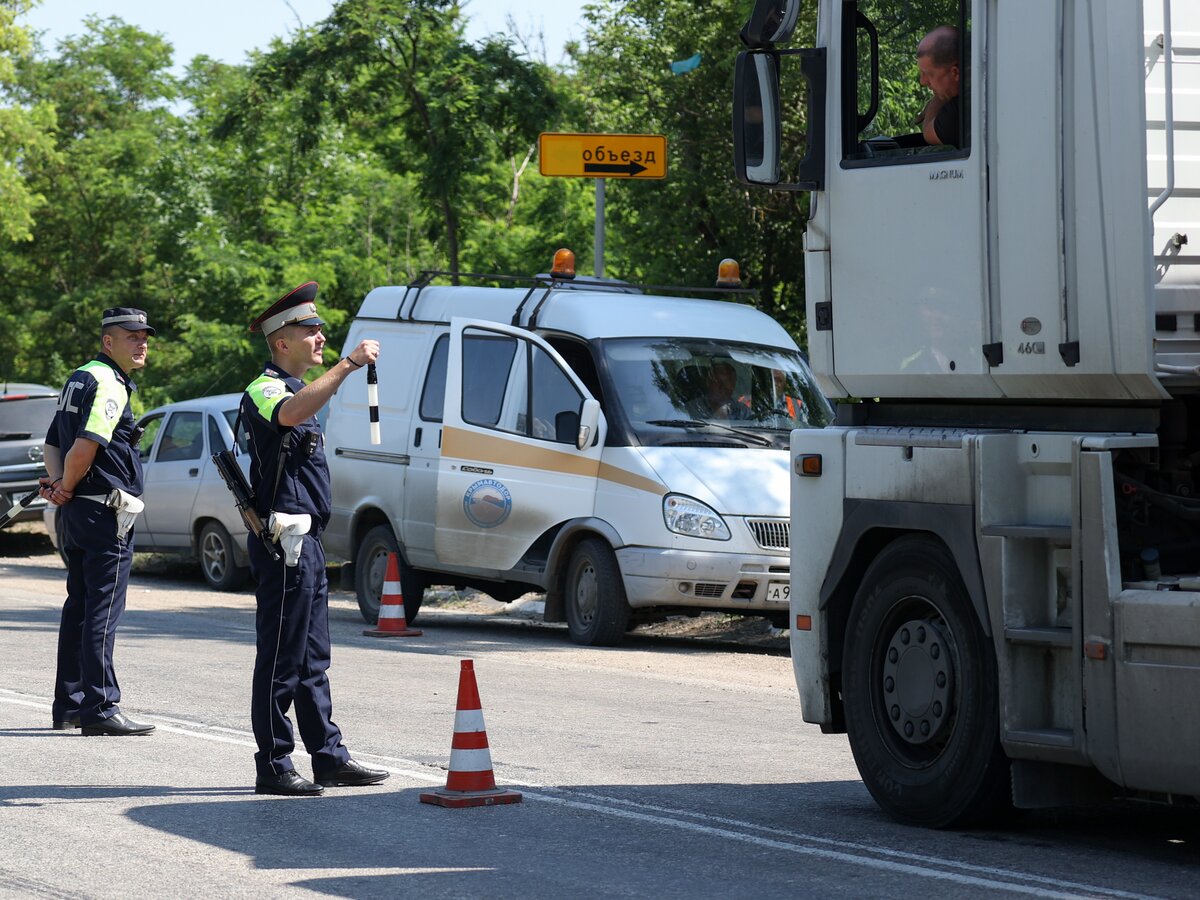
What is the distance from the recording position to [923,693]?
693 centimetres

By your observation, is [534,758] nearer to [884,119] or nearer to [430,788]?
[430,788]

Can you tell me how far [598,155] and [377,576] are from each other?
3.90 metres

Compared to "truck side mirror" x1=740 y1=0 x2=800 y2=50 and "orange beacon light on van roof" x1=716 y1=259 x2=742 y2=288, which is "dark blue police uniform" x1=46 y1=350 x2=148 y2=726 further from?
"orange beacon light on van roof" x1=716 y1=259 x2=742 y2=288

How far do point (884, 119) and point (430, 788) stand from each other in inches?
125

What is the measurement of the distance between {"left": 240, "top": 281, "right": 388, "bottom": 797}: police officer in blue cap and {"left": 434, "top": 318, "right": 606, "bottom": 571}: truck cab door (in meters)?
6.15

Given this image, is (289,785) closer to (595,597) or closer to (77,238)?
(595,597)

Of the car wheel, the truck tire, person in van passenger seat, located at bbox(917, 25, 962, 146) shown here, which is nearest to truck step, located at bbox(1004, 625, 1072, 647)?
person in van passenger seat, located at bbox(917, 25, 962, 146)

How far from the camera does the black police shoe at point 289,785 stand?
301 inches

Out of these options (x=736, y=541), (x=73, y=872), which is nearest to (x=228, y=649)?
(x=736, y=541)

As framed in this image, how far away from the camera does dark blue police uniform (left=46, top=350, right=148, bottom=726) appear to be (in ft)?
30.7

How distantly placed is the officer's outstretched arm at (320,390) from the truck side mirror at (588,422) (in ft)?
21.0

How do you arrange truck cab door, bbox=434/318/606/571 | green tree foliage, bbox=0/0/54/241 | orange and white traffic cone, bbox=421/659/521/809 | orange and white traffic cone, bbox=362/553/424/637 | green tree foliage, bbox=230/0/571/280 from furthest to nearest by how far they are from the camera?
green tree foliage, bbox=0/0/54/241 < green tree foliage, bbox=230/0/571/280 < orange and white traffic cone, bbox=362/553/424/637 < truck cab door, bbox=434/318/606/571 < orange and white traffic cone, bbox=421/659/521/809

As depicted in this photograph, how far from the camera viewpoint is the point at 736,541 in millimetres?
13414

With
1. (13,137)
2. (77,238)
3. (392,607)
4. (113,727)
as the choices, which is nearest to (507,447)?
(392,607)
